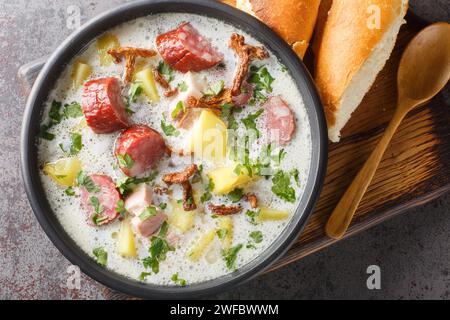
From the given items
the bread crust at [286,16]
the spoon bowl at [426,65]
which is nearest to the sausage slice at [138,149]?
the bread crust at [286,16]

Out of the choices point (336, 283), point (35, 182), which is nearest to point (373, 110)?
point (336, 283)

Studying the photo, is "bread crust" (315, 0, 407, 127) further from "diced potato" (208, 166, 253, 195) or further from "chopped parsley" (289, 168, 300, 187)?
"diced potato" (208, 166, 253, 195)

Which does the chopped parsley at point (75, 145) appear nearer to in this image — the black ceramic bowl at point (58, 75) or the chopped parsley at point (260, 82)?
the black ceramic bowl at point (58, 75)

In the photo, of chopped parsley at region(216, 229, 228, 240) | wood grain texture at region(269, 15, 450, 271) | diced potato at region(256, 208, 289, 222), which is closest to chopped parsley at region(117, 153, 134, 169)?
chopped parsley at region(216, 229, 228, 240)

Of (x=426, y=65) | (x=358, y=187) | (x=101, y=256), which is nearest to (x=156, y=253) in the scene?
(x=101, y=256)

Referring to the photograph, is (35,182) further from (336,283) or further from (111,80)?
(336,283)

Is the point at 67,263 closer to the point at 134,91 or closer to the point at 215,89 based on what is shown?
the point at 134,91
